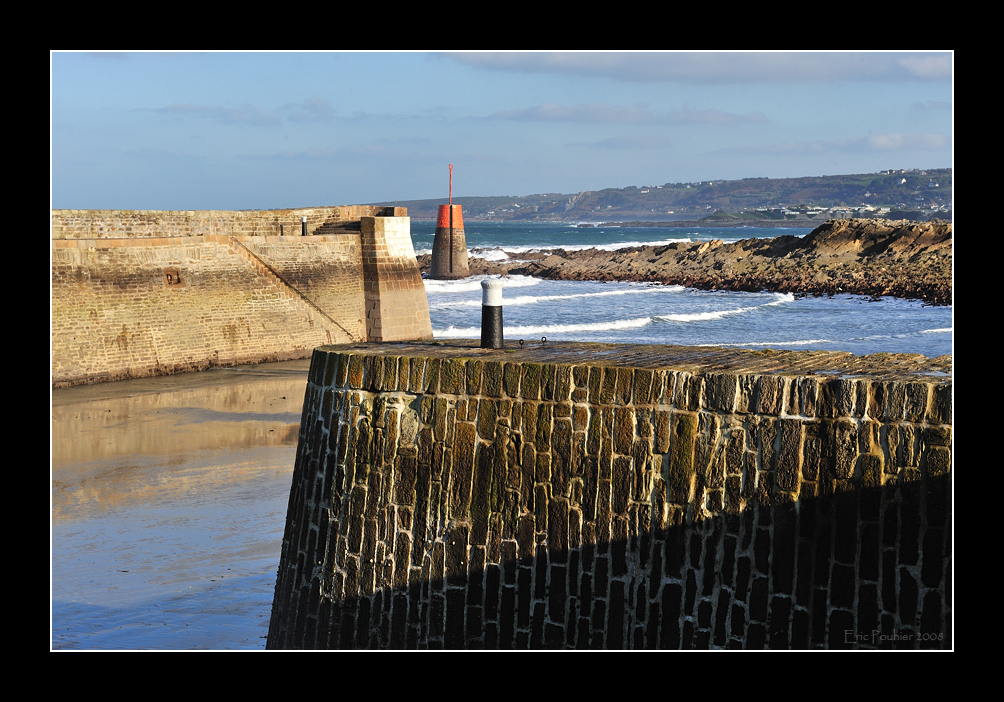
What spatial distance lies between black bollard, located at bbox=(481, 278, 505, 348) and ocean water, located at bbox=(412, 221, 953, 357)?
20155mm

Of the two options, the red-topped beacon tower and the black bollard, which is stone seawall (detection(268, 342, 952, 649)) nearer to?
the black bollard

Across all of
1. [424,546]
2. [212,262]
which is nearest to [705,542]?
[424,546]

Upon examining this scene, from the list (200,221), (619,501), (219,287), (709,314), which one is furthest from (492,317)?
(709,314)

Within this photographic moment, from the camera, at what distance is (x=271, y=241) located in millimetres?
24688

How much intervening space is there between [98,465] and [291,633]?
8.50 m

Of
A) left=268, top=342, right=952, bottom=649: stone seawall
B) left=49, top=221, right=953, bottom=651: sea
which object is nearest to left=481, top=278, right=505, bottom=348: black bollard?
left=268, top=342, right=952, bottom=649: stone seawall

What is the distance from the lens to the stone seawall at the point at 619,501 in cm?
469

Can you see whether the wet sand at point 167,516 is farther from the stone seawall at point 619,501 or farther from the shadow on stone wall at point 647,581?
the stone seawall at point 619,501

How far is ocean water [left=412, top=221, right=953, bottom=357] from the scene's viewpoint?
29016 millimetres

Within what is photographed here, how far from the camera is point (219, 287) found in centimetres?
2327

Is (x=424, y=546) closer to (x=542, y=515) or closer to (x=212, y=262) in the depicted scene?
(x=542, y=515)

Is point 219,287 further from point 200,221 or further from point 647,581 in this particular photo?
point 647,581

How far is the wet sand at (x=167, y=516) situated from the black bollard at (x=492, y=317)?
2.79 meters

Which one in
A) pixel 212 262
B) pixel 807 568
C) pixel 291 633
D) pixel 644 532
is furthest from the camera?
pixel 212 262
